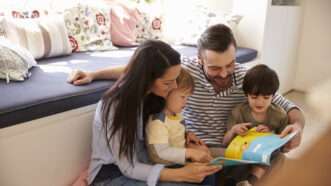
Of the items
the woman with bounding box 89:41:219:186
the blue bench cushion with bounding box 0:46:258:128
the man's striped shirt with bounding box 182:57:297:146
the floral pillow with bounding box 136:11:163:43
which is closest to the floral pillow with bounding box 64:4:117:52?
the floral pillow with bounding box 136:11:163:43

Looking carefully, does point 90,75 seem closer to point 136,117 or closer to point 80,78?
point 80,78

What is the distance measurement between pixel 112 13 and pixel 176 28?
26.0 inches

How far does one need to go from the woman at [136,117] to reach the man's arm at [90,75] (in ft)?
0.89

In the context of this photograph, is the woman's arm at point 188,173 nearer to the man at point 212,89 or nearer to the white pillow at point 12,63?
the man at point 212,89

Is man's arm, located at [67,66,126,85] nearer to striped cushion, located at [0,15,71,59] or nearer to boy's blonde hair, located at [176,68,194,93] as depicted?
boy's blonde hair, located at [176,68,194,93]

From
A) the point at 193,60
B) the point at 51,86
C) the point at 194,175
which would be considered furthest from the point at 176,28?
the point at 194,175

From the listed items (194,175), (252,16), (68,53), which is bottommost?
(194,175)

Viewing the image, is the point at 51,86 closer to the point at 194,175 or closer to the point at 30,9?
the point at 194,175

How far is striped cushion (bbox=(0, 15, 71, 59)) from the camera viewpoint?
1.69m

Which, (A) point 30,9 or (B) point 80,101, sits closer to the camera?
(B) point 80,101

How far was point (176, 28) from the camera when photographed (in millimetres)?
2830

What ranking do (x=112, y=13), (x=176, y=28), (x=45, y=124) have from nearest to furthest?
(x=45, y=124)
(x=112, y=13)
(x=176, y=28)

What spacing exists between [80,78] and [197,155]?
0.56 m

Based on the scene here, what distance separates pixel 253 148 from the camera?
117cm
